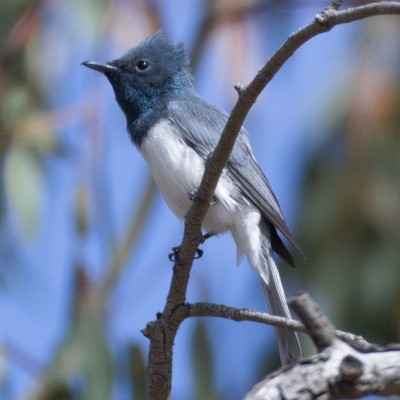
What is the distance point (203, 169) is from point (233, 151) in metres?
0.18

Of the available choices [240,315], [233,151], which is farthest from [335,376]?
[233,151]

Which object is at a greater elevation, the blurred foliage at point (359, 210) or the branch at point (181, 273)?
the blurred foliage at point (359, 210)

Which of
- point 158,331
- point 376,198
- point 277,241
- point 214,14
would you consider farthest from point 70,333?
point 214,14

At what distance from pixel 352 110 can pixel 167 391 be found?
2.52 meters

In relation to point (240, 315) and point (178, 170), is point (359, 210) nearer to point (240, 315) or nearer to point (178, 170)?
point (178, 170)

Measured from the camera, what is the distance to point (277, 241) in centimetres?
331

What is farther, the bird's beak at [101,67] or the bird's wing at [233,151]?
the bird's beak at [101,67]

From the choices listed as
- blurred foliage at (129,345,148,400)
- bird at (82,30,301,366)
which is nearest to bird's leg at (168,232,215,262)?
bird at (82,30,301,366)

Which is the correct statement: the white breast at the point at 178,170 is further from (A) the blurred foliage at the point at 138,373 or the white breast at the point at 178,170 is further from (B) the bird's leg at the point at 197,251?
(A) the blurred foliage at the point at 138,373

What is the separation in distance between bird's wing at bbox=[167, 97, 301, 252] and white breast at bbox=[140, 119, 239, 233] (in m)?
0.04

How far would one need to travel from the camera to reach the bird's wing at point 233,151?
10.1ft

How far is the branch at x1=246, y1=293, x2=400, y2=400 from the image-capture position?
4.65 feet

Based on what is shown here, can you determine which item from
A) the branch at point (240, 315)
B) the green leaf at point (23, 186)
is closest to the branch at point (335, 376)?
the branch at point (240, 315)

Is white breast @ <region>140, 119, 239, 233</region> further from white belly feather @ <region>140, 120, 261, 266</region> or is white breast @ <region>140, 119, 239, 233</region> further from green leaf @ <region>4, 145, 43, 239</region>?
green leaf @ <region>4, 145, 43, 239</region>
